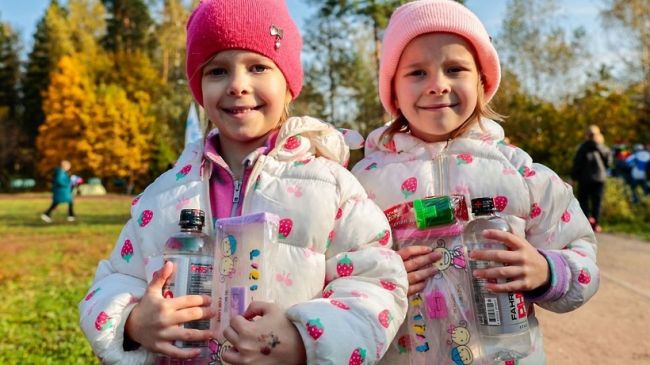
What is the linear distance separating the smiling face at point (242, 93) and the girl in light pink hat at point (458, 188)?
48 cm

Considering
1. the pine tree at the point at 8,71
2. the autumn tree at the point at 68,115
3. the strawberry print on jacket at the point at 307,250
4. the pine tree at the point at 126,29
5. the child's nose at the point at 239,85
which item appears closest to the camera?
the strawberry print on jacket at the point at 307,250

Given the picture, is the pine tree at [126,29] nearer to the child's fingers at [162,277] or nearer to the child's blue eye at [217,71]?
the child's blue eye at [217,71]

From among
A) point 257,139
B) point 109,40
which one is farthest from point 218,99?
point 109,40

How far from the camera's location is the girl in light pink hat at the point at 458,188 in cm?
179

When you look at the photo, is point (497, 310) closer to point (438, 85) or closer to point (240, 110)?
point (438, 85)

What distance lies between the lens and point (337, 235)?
173 centimetres

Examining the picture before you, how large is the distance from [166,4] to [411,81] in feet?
127

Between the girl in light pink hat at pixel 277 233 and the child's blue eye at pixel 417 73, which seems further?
the child's blue eye at pixel 417 73

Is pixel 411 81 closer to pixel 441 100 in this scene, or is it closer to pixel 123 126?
pixel 441 100

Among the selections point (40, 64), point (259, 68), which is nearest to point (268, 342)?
point (259, 68)

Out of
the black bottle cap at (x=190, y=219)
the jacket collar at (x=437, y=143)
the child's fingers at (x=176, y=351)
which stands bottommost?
the child's fingers at (x=176, y=351)

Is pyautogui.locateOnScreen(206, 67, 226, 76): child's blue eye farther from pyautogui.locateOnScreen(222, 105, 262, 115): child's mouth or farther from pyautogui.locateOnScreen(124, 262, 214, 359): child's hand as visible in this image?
pyautogui.locateOnScreen(124, 262, 214, 359): child's hand

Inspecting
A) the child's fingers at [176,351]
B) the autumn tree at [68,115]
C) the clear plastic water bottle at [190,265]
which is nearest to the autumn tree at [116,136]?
the autumn tree at [68,115]

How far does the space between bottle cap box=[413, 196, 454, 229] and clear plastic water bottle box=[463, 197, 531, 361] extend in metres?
0.08
